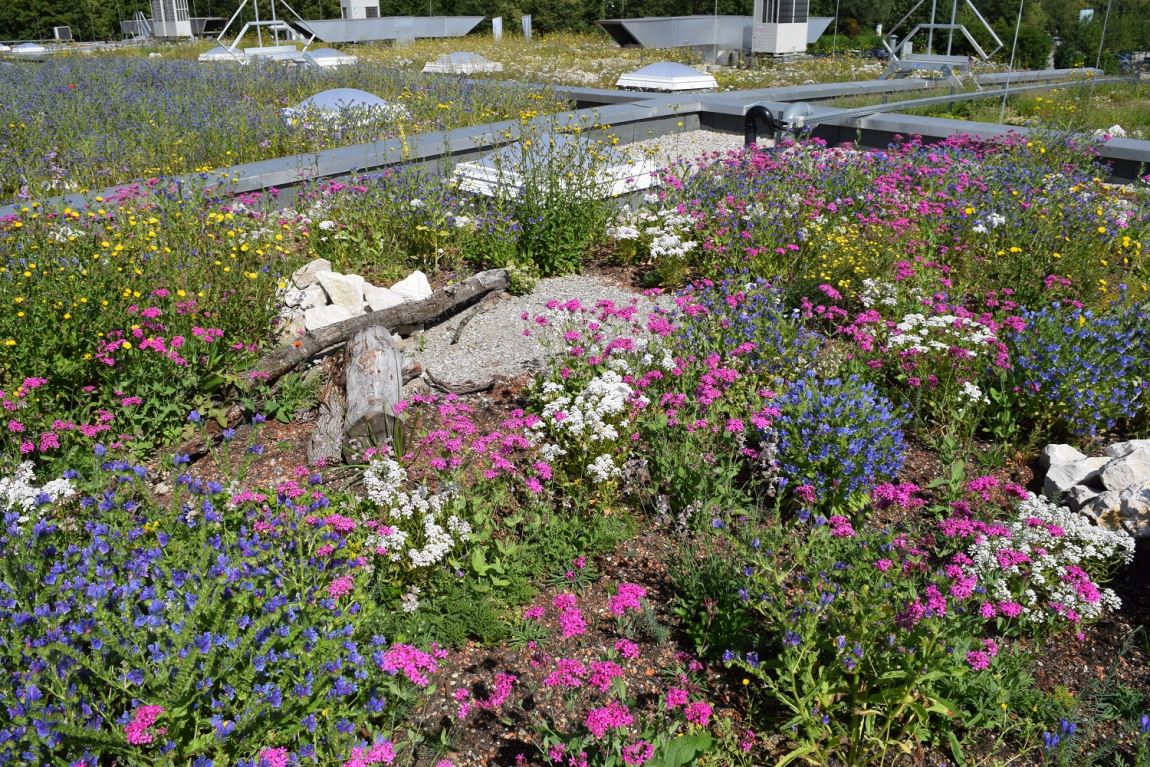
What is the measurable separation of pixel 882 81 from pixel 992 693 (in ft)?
52.2

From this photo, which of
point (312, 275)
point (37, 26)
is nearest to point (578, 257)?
point (312, 275)

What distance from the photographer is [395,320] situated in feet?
17.7

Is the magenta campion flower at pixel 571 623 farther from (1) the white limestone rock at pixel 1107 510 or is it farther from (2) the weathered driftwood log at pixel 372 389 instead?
(1) the white limestone rock at pixel 1107 510

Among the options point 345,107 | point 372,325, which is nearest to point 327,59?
point 345,107

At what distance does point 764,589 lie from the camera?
2883 millimetres

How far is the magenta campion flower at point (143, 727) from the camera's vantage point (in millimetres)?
2088

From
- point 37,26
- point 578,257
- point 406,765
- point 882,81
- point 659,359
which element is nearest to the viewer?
point 406,765

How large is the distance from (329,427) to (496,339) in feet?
5.02

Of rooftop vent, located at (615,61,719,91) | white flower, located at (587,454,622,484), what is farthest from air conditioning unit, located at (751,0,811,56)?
white flower, located at (587,454,622,484)

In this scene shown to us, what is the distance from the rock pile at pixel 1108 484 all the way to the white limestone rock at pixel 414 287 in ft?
12.5

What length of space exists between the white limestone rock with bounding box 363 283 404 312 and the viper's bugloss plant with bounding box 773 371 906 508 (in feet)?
9.57

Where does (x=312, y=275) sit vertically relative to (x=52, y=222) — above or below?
below

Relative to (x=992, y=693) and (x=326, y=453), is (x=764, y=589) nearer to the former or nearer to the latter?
(x=992, y=693)

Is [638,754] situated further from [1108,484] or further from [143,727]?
[1108,484]
